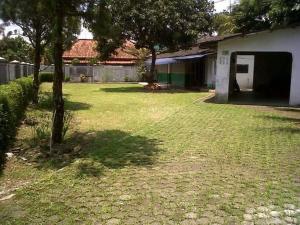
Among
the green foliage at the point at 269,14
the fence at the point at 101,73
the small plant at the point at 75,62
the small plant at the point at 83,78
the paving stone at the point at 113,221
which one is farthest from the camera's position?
the small plant at the point at 75,62

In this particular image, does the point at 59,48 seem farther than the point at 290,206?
Yes

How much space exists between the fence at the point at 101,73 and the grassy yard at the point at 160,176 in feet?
108

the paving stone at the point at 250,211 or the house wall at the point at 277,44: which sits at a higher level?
the house wall at the point at 277,44

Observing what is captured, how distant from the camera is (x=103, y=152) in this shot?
8.70m

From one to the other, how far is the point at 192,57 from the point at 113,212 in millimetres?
26060

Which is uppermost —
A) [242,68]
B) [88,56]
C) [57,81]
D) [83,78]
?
[88,56]

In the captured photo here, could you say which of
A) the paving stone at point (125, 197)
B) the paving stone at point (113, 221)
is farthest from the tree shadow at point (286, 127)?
the paving stone at point (113, 221)

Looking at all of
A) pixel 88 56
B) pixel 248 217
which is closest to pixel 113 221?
pixel 248 217

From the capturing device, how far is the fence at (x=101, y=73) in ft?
148

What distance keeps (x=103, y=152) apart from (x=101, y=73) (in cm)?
3705

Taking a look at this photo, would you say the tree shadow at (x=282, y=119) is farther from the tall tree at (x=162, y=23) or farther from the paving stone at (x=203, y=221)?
the tall tree at (x=162, y=23)

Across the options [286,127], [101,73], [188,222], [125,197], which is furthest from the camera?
[101,73]

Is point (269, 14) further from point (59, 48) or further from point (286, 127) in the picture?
point (59, 48)

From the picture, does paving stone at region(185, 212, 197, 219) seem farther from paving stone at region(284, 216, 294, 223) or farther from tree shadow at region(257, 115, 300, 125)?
tree shadow at region(257, 115, 300, 125)
